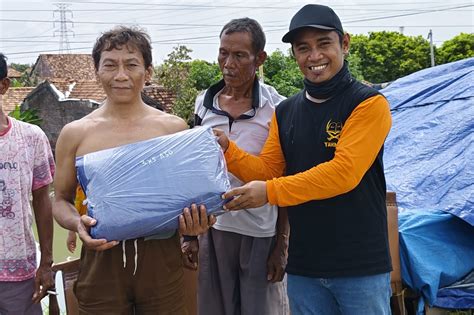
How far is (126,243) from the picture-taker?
173 centimetres

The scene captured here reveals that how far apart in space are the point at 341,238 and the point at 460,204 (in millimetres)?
1536

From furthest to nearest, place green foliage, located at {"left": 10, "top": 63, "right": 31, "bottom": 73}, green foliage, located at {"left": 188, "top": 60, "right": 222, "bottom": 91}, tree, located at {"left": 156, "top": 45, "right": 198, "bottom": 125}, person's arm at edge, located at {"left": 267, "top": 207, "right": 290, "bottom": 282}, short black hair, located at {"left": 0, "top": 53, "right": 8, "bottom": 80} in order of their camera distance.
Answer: green foliage, located at {"left": 10, "top": 63, "right": 31, "bottom": 73}, green foliage, located at {"left": 188, "top": 60, "right": 222, "bottom": 91}, tree, located at {"left": 156, "top": 45, "right": 198, "bottom": 125}, person's arm at edge, located at {"left": 267, "top": 207, "right": 290, "bottom": 282}, short black hair, located at {"left": 0, "top": 53, "right": 8, "bottom": 80}

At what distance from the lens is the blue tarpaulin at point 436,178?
288cm

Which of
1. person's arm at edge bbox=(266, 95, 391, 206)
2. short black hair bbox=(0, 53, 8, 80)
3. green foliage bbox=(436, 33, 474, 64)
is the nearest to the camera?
person's arm at edge bbox=(266, 95, 391, 206)

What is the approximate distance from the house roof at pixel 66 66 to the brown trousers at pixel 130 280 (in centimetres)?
2553

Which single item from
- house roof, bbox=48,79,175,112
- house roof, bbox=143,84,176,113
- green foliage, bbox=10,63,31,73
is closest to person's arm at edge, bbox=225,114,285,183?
house roof, bbox=48,79,175,112

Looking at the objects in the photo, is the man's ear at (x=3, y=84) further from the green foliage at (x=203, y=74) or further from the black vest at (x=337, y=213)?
the green foliage at (x=203, y=74)

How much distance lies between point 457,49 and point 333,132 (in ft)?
69.7

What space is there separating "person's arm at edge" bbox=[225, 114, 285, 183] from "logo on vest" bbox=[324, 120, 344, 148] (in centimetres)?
30

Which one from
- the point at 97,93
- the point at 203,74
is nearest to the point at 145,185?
the point at 203,74

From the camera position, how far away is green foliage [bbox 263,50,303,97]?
13711mm

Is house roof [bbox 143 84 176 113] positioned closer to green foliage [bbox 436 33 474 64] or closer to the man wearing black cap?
the man wearing black cap

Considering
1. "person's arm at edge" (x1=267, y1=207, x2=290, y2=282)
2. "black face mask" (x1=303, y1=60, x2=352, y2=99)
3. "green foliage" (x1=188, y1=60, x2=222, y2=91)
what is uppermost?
"green foliage" (x1=188, y1=60, x2=222, y2=91)

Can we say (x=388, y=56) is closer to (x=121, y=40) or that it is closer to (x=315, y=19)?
(x=315, y=19)
